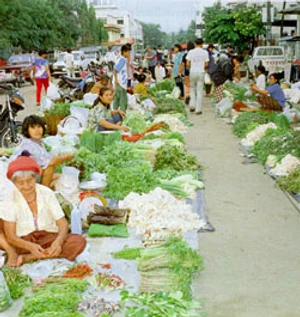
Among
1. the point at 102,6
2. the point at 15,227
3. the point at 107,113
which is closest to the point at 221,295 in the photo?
the point at 15,227

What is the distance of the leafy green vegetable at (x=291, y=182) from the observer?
262 inches

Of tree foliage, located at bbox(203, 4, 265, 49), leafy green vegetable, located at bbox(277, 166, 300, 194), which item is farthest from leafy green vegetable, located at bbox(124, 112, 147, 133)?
tree foliage, located at bbox(203, 4, 265, 49)

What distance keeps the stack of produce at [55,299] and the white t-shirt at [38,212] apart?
0.65 m

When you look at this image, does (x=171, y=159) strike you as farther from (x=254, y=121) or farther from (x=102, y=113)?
(x=254, y=121)

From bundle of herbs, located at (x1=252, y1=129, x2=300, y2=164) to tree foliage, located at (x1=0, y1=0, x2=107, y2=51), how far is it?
24786 millimetres

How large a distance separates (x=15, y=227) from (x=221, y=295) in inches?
72.1

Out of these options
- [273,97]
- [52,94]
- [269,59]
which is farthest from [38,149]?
[269,59]

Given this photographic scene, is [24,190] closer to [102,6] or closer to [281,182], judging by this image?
[281,182]

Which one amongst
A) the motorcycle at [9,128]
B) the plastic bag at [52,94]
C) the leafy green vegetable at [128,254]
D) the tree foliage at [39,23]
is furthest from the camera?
the tree foliage at [39,23]

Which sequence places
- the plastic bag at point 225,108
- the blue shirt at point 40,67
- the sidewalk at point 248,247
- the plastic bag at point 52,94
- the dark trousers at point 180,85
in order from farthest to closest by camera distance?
the dark trousers at point 180,85 < the blue shirt at point 40,67 < the plastic bag at point 225,108 < the plastic bag at point 52,94 < the sidewalk at point 248,247

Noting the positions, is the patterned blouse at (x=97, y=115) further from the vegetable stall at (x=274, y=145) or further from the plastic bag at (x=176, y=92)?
the plastic bag at (x=176, y=92)

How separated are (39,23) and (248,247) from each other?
39938 millimetres

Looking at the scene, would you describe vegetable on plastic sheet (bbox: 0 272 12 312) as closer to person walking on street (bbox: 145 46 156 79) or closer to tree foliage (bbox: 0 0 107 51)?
person walking on street (bbox: 145 46 156 79)

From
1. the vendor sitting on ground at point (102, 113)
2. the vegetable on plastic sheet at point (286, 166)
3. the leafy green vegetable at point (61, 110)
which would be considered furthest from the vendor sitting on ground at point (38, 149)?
the leafy green vegetable at point (61, 110)
